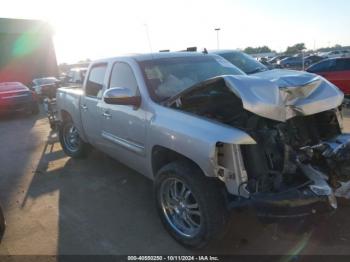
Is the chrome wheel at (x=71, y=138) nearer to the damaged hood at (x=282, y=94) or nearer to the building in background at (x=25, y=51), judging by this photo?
the damaged hood at (x=282, y=94)

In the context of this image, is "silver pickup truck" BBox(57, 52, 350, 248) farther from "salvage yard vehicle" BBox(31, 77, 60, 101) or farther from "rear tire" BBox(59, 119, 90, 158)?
"salvage yard vehicle" BBox(31, 77, 60, 101)

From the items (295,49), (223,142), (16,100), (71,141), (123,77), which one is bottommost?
(295,49)

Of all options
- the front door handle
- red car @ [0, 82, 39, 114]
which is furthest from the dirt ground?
red car @ [0, 82, 39, 114]

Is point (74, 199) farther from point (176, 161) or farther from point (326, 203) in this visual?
point (326, 203)

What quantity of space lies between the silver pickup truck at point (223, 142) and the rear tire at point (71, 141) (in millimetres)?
2052

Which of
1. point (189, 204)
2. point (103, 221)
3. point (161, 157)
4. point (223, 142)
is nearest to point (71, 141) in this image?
point (103, 221)

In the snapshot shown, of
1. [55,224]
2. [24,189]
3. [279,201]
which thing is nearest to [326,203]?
[279,201]

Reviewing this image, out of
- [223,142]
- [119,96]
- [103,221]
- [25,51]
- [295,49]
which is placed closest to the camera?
[223,142]

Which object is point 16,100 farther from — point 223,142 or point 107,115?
point 223,142

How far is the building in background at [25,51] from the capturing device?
2997 cm

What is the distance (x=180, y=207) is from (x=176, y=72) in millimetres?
1700

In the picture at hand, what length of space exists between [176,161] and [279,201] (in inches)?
44.6

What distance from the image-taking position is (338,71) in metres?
11.7

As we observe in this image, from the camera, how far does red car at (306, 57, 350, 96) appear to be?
1138cm
